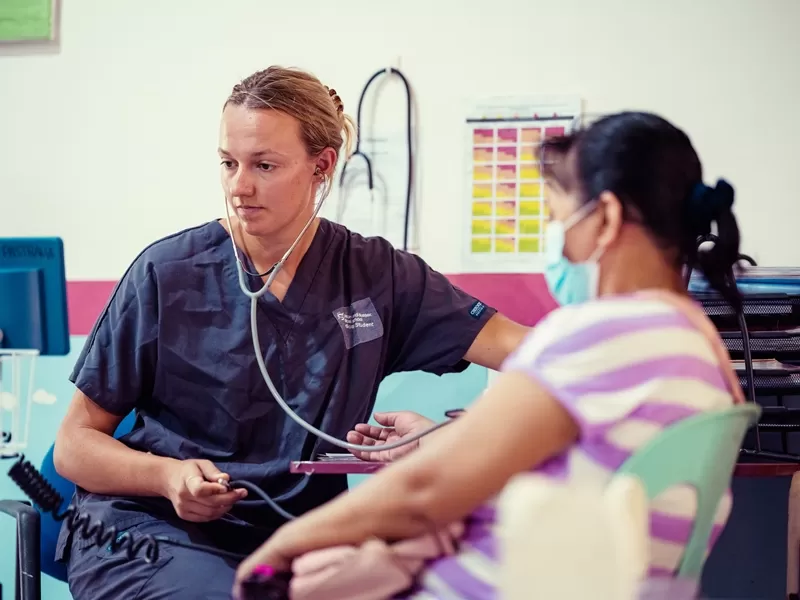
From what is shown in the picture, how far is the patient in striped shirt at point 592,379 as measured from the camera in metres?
0.73

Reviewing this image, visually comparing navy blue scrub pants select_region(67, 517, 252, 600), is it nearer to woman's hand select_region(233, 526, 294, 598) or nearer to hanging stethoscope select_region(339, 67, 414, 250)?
woman's hand select_region(233, 526, 294, 598)

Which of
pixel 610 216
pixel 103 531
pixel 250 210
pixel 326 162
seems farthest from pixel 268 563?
pixel 326 162

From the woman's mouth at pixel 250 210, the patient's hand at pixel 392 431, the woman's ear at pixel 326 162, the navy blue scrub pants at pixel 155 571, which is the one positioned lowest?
the navy blue scrub pants at pixel 155 571

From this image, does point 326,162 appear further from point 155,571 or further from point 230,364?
point 155,571

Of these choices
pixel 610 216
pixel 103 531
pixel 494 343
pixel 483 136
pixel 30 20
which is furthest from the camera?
pixel 30 20

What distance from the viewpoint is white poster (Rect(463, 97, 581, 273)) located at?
6.84 feet

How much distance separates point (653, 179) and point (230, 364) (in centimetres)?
85

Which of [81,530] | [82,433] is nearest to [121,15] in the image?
[82,433]

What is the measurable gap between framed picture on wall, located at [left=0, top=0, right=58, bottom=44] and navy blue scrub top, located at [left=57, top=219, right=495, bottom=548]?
1037mm

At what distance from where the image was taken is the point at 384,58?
6.95 feet

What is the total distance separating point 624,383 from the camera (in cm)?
73

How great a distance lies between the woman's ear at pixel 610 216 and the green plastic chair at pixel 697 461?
202 mm

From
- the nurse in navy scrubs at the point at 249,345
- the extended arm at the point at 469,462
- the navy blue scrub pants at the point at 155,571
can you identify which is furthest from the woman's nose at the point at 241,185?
the extended arm at the point at 469,462

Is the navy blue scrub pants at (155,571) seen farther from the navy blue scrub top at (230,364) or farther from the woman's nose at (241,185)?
the woman's nose at (241,185)
